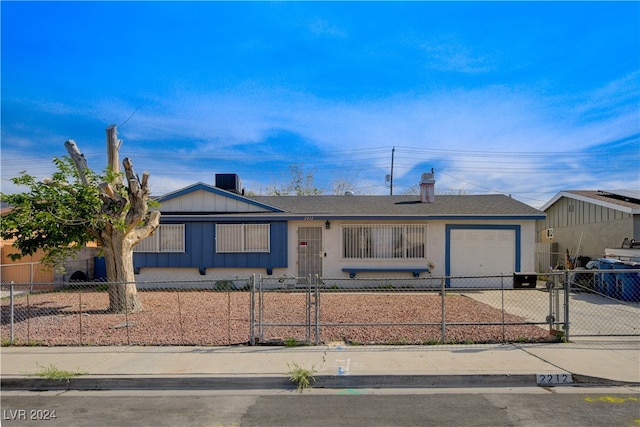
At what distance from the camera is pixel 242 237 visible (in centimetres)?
1541

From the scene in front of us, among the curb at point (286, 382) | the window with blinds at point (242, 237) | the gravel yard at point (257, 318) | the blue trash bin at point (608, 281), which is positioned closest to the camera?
the curb at point (286, 382)

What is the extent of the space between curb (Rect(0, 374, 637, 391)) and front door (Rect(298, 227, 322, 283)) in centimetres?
971

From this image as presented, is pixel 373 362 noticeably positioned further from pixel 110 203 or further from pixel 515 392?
pixel 110 203

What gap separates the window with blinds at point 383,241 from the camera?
50.8ft

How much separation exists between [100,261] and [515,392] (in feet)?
50.7

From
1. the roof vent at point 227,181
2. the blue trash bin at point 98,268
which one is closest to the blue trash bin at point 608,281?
the roof vent at point 227,181

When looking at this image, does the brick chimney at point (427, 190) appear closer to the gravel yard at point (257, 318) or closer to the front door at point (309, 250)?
the front door at point (309, 250)

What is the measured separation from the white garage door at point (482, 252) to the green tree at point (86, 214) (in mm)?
10388

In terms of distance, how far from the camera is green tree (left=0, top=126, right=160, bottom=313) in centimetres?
918

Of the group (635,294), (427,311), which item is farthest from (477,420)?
(635,294)

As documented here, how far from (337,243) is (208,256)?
467 centimetres

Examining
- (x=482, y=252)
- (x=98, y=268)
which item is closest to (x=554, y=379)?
(x=482, y=252)

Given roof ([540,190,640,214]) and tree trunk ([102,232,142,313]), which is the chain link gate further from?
roof ([540,190,640,214])

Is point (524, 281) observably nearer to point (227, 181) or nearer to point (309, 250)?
point (309, 250)
